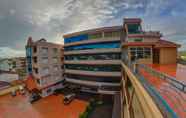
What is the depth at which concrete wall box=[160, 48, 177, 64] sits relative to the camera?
38.7 ft

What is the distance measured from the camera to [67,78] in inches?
906

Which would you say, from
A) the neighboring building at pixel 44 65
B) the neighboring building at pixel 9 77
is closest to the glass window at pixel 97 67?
the neighboring building at pixel 44 65

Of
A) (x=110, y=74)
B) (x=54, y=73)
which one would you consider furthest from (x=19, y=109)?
(x=110, y=74)

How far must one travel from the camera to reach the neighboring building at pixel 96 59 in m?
17.1

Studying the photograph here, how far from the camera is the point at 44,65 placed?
20031 mm

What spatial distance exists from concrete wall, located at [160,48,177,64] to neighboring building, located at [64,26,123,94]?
6.26 m

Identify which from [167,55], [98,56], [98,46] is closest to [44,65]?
[98,56]

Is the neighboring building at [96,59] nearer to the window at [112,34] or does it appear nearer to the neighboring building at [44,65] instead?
the window at [112,34]

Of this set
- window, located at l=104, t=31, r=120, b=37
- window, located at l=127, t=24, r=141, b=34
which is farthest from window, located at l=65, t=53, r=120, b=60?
window, located at l=127, t=24, r=141, b=34

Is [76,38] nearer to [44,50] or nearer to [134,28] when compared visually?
[44,50]

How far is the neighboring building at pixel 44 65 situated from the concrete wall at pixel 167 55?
19062mm

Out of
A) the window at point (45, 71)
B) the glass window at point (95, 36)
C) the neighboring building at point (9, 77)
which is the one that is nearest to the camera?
the glass window at point (95, 36)

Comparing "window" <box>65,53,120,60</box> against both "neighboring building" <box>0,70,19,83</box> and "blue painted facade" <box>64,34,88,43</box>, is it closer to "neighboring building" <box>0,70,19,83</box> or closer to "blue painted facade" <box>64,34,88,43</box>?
"blue painted facade" <box>64,34,88,43</box>

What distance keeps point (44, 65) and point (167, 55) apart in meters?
19.7
